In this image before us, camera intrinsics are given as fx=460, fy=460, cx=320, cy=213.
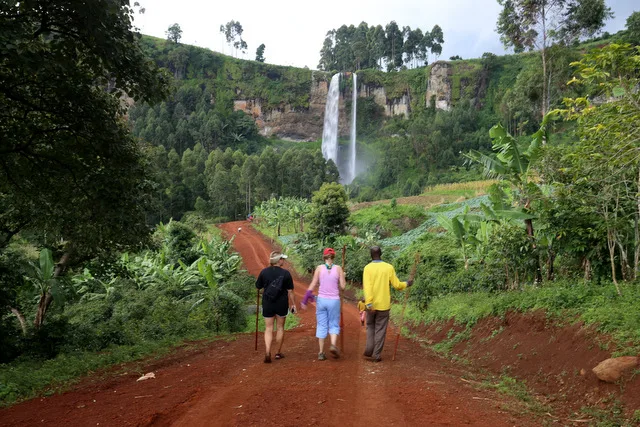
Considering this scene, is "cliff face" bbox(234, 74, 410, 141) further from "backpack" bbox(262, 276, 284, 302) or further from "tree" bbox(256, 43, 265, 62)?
"backpack" bbox(262, 276, 284, 302)

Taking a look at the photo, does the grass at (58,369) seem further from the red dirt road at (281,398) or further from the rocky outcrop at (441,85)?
the rocky outcrop at (441,85)

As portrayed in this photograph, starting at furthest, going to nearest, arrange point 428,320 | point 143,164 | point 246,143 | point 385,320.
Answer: point 246,143 → point 428,320 → point 143,164 → point 385,320

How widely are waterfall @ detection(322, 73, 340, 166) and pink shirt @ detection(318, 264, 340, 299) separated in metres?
82.8

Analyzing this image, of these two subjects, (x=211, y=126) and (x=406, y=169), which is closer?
(x=406, y=169)

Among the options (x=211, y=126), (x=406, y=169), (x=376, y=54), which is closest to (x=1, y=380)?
(x=406, y=169)

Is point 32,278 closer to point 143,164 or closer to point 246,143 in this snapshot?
point 143,164

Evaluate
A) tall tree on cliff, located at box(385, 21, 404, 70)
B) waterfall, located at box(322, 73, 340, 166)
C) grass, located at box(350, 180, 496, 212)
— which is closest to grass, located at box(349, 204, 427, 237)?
grass, located at box(350, 180, 496, 212)

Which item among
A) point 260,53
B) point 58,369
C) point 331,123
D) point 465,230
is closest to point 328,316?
point 58,369

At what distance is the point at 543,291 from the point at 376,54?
109811 mm

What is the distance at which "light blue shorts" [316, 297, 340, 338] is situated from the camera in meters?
6.55

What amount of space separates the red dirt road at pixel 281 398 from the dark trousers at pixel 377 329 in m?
0.25

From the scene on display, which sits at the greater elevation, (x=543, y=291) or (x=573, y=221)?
(x=573, y=221)

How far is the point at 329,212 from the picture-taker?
1073 inches

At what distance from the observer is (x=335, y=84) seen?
328 feet
